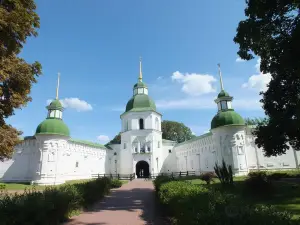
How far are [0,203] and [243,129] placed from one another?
90.7 feet

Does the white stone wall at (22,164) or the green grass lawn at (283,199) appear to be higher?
the white stone wall at (22,164)

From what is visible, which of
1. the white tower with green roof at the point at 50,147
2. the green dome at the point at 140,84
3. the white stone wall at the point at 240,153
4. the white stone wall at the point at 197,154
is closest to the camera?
the white stone wall at the point at 240,153

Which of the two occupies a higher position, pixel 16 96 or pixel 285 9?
pixel 285 9

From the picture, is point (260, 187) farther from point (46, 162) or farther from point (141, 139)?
point (46, 162)

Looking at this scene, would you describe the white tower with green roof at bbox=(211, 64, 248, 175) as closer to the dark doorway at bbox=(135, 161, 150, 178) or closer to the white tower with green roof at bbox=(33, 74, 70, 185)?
the dark doorway at bbox=(135, 161, 150, 178)

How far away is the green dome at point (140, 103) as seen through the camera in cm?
3946

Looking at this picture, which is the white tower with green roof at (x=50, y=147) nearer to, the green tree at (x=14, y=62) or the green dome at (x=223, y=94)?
the green tree at (x=14, y=62)

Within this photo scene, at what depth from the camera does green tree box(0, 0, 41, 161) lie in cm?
913

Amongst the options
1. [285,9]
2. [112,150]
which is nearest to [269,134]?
[285,9]

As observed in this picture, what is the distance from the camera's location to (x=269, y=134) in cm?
1709

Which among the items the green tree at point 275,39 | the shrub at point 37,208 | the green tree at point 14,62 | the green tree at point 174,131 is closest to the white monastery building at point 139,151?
the green tree at point 275,39

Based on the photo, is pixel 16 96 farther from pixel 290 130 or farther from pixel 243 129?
pixel 243 129

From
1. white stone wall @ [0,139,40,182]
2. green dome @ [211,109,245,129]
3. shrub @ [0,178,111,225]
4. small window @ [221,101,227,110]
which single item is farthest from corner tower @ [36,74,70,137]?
small window @ [221,101,227,110]

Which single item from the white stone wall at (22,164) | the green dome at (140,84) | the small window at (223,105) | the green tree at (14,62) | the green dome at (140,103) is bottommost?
the white stone wall at (22,164)
